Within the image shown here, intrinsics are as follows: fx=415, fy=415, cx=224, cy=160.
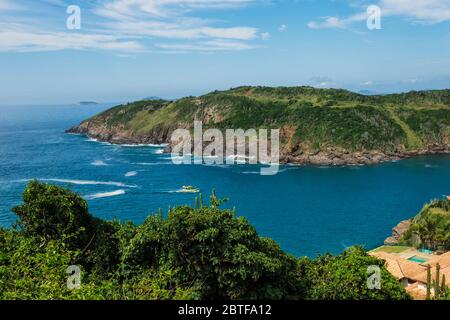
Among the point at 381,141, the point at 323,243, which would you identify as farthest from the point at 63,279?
the point at 381,141

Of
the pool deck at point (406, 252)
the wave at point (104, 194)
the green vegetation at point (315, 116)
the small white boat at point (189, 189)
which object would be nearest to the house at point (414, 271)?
the pool deck at point (406, 252)

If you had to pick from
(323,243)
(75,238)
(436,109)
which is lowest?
(323,243)

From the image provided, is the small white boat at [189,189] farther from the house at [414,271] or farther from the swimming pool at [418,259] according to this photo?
the house at [414,271]

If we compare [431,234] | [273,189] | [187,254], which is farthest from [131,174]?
[187,254]

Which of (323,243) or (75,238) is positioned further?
(323,243)
